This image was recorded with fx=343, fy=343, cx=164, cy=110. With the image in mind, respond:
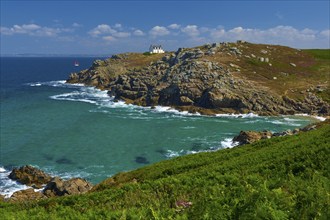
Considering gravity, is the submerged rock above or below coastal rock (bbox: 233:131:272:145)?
below

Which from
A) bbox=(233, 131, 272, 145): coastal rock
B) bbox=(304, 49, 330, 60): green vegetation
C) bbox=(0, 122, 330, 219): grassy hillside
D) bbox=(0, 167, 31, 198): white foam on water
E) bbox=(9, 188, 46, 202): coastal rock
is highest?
bbox=(304, 49, 330, 60): green vegetation

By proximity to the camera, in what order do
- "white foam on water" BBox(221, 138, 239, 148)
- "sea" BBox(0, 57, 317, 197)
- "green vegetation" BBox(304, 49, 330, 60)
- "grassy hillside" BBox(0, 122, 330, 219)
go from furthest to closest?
"green vegetation" BBox(304, 49, 330, 60), "white foam on water" BBox(221, 138, 239, 148), "sea" BBox(0, 57, 317, 197), "grassy hillside" BBox(0, 122, 330, 219)

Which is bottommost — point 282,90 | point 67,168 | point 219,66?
point 67,168

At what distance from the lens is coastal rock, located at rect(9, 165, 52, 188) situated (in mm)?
47844

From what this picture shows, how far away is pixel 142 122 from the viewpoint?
85.2 metres

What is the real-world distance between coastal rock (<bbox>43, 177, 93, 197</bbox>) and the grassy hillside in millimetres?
5007

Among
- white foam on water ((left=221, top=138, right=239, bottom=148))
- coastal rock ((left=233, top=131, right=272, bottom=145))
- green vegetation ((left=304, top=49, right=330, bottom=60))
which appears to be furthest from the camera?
green vegetation ((left=304, top=49, right=330, bottom=60))

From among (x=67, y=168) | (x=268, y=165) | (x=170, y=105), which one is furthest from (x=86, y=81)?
(x=268, y=165)

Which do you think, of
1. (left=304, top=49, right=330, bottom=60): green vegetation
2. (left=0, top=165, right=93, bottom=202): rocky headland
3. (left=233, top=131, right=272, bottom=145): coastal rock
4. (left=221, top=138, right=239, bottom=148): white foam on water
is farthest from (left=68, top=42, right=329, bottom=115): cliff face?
(left=0, top=165, right=93, bottom=202): rocky headland

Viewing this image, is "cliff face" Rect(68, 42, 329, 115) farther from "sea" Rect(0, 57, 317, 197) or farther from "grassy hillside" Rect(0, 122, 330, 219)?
"grassy hillside" Rect(0, 122, 330, 219)

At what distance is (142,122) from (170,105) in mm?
22684

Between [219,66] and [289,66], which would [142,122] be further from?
[289,66]

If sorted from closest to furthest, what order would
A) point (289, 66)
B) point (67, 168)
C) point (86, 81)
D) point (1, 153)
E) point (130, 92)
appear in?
point (67, 168)
point (1, 153)
point (130, 92)
point (289, 66)
point (86, 81)

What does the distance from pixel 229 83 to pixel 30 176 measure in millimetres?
69670
